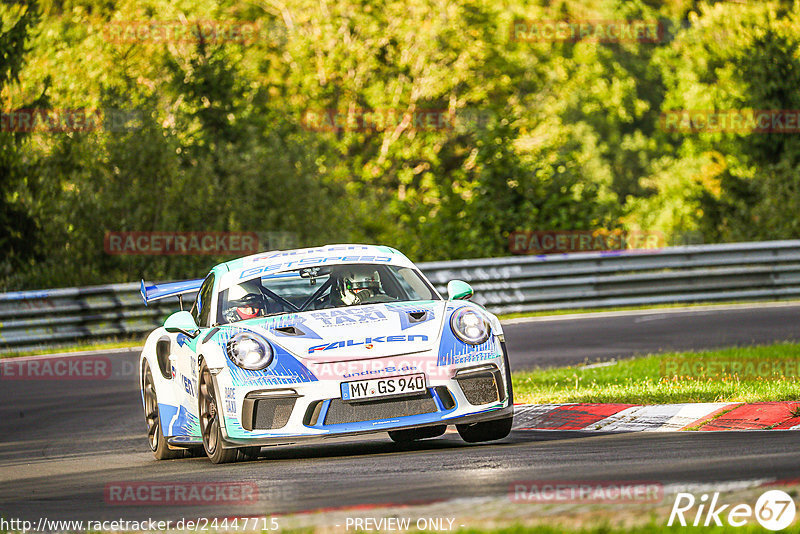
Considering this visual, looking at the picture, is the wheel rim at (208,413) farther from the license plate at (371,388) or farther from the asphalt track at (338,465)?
the license plate at (371,388)

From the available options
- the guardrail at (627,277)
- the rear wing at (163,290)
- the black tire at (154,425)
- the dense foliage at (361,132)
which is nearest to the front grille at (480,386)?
the black tire at (154,425)

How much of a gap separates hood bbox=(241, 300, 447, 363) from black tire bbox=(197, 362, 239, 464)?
465mm

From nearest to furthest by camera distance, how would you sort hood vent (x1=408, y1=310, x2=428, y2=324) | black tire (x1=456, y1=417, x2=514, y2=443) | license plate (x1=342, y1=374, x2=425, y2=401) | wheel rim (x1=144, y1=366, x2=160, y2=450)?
license plate (x1=342, y1=374, x2=425, y2=401) < hood vent (x1=408, y1=310, x2=428, y2=324) < black tire (x1=456, y1=417, x2=514, y2=443) < wheel rim (x1=144, y1=366, x2=160, y2=450)

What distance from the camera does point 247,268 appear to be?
9.82m

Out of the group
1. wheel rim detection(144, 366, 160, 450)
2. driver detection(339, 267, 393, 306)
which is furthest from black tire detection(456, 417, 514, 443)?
wheel rim detection(144, 366, 160, 450)

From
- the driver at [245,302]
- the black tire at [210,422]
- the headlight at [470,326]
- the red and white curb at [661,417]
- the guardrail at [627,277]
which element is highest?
the driver at [245,302]

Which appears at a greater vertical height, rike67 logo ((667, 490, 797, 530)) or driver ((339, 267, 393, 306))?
driver ((339, 267, 393, 306))

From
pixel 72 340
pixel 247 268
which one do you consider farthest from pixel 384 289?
pixel 72 340

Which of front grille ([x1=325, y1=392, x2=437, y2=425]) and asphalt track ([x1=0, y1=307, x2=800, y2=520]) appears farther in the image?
front grille ([x1=325, y1=392, x2=437, y2=425])

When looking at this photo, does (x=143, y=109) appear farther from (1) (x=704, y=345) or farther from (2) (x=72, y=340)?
(1) (x=704, y=345)

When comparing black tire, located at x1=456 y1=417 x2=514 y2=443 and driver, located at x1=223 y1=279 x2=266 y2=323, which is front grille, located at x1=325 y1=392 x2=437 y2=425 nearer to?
black tire, located at x1=456 y1=417 x2=514 y2=443

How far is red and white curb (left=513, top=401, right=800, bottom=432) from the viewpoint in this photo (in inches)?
352

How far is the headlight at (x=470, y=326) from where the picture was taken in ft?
28.2

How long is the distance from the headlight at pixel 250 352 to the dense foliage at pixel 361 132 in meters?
15.6
